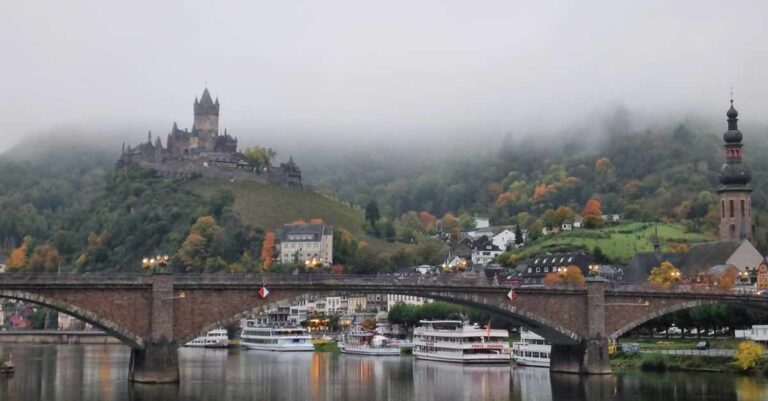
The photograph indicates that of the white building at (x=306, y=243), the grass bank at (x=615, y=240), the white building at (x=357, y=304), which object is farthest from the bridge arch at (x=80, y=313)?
the white building at (x=357, y=304)

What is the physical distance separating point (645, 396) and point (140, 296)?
32.7m

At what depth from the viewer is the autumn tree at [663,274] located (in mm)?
128500

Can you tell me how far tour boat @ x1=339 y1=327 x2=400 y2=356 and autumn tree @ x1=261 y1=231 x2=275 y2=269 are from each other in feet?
175

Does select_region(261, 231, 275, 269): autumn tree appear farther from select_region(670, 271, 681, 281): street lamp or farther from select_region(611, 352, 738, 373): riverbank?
select_region(611, 352, 738, 373): riverbank

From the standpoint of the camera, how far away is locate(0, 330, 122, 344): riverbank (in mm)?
156125

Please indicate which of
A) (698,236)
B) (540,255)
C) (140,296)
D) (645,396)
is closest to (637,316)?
(645,396)

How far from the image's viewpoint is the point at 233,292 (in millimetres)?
74188

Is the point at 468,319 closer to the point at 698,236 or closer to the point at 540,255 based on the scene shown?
the point at 540,255

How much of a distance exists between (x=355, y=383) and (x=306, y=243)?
109433mm

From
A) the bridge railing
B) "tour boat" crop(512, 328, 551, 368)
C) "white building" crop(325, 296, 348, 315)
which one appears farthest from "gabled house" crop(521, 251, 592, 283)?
the bridge railing

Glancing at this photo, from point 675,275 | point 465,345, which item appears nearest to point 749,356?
point 465,345

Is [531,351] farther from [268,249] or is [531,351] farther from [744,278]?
[268,249]

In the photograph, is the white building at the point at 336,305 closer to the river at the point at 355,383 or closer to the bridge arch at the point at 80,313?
the river at the point at 355,383

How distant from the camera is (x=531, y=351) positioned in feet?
331
